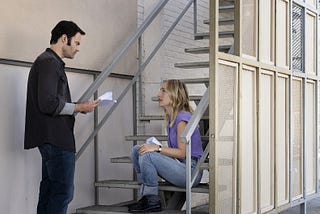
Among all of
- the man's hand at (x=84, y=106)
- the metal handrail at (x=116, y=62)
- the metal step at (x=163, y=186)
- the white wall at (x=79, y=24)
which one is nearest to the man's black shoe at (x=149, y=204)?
the metal step at (x=163, y=186)

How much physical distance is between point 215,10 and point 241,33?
532 mm

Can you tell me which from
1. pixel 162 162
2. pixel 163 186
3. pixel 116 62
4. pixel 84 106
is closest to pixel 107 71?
pixel 116 62

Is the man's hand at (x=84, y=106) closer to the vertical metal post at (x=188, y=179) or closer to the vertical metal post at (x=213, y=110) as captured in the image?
the vertical metal post at (x=188, y=179)

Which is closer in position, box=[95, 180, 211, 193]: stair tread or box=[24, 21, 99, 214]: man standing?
box=[24, 21, 99, 214]: man standing

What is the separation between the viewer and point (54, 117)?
13.6 ft

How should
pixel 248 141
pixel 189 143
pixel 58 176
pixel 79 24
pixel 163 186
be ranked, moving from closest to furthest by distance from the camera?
pixel 58 176 < pixel 189 143 < pixel 163 186 < pixel 248 141 < pixel 79 24

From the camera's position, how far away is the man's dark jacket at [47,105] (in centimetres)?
402

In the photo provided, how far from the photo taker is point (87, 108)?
432 centimetres

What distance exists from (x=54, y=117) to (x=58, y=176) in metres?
0.43

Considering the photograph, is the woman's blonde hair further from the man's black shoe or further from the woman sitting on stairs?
the man's black shoe

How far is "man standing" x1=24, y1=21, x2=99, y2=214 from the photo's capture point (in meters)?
4.04

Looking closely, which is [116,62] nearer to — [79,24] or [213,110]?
[79,24]

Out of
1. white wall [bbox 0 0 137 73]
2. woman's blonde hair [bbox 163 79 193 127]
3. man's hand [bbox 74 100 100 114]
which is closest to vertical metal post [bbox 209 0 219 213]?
woman's blonde hair [bbox 163 79 193 127]

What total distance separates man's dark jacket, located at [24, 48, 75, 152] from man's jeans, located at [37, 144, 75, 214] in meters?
0.06
